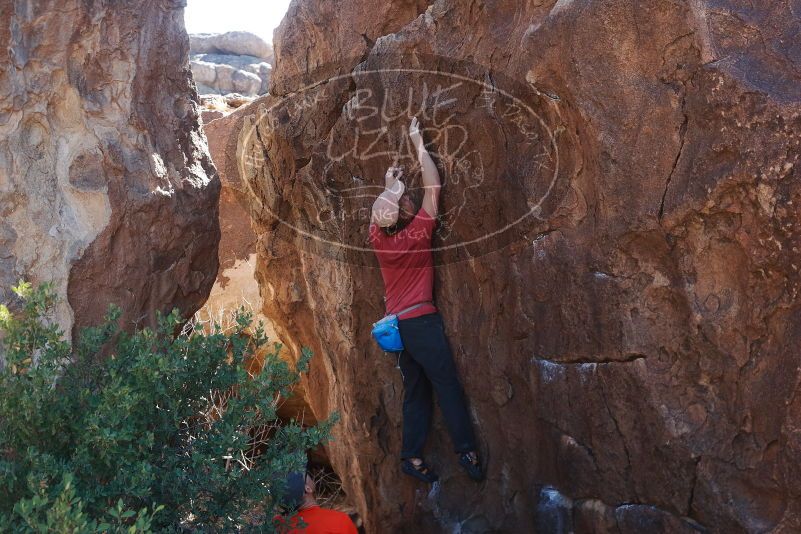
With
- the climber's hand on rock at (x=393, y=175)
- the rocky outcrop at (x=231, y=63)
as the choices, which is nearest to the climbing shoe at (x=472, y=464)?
the climber's hand on rock at (x=393, y=175)

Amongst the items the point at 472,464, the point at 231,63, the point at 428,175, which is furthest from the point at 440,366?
the point at 231,63

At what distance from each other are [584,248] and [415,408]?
56.9 inches

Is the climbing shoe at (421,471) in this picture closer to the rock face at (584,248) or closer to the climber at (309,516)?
the rock face at (584,248)

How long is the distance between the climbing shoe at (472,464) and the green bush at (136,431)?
41.2 inches

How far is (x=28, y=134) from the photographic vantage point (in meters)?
4.48

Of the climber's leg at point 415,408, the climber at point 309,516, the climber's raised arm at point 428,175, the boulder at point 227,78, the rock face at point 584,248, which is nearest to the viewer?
the rock face at point 584,248

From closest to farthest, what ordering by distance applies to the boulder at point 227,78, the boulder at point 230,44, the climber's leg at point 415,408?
the climber's leg at point 415,408, the boulder at point 227,78, the boulder at point 230,44

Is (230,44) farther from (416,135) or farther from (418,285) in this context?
(418,285)

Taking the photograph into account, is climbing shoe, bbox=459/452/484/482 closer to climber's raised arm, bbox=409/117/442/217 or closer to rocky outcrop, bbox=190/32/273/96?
climber's raised arm, bbox=409/117/442/217

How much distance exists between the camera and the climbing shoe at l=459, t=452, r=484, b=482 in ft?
14.2

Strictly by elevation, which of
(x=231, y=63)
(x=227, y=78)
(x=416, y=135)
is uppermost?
(x=231, y=63)

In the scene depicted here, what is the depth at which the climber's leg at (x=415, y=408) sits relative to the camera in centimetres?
457

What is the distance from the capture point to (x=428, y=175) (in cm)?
428

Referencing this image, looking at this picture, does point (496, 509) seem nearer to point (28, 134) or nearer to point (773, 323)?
point (773, 323)
